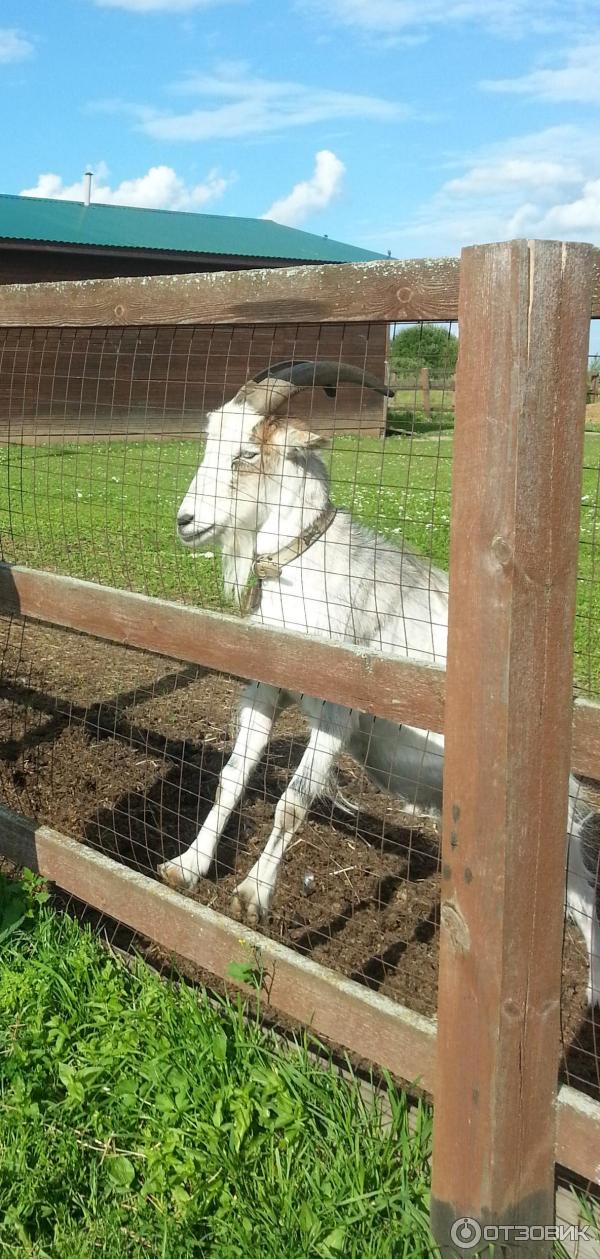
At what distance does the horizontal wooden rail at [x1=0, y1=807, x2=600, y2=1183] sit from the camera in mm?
1976

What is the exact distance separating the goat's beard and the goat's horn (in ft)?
1.77

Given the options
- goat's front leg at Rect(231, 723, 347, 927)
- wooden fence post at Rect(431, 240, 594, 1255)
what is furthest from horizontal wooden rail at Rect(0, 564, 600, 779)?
goat's front leg at Rect(231, 723, 347, 927)

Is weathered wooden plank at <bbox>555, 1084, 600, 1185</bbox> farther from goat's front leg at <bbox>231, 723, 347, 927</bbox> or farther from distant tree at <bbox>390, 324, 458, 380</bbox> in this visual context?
goat's front leg at <bbox>231, 723, 347, 927</bbox>

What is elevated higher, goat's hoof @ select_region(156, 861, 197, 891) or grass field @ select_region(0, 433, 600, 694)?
grass field @ select_region(0, 433, 600, 694)

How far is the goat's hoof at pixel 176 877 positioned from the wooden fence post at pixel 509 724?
6.63 feet

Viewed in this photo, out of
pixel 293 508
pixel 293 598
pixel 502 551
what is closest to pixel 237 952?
pixel 502 551

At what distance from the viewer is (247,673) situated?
2.64m

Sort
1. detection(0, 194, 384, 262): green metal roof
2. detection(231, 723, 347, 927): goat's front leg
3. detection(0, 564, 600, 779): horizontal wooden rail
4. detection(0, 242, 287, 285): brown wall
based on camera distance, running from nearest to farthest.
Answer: detection(0, 564, 600, 779): horizontal wooden rail → detection(231, 723, 347, 927): goat's front leg → detection(0, 242, 287, 285): brown wall → detection(0, 194, 384, 262): green metal roof

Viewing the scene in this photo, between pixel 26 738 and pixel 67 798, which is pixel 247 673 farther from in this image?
pixel 26 738

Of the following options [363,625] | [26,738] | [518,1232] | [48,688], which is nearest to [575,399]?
[518,1232]

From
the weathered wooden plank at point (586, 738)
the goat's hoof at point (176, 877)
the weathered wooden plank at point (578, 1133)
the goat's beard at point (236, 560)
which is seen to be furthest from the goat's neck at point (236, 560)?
the weathered wooden plank at point (578, 1133)

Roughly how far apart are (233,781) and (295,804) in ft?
0.98

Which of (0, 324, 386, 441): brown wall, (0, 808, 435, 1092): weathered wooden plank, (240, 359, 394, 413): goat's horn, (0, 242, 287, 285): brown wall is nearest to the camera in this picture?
(0, 808, 435, 1092): weathered wooden plank

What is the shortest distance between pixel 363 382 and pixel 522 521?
1.31 m
